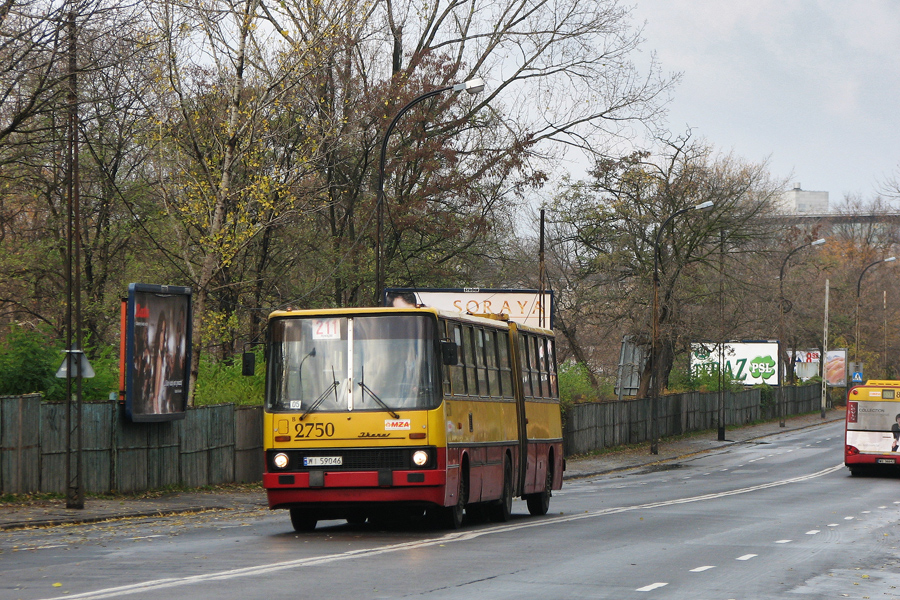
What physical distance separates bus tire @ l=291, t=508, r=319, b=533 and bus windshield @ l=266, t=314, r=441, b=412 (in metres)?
1.53

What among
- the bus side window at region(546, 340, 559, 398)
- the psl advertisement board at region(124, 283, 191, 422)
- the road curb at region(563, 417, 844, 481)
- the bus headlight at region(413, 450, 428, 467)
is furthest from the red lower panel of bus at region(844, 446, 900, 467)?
the bus headlight at region(413, 450, 428, 467)

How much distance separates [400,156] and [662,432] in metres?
22.0

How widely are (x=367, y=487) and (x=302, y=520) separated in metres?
1.57

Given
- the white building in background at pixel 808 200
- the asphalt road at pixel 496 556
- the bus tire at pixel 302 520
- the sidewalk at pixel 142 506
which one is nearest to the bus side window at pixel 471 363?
the asphalt road at pixel 496 556

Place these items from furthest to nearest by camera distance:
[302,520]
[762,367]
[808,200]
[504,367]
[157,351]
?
[808,200] → [762,367] → [157,351] → [504,367] → [302,520]

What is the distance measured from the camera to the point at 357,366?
15.8 m

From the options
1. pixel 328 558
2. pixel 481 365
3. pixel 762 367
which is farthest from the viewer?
pixel 762 367

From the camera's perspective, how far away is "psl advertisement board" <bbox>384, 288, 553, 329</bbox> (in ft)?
133

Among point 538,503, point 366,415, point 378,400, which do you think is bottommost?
point 538,503

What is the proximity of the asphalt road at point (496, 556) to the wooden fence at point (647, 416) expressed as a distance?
22214 mm

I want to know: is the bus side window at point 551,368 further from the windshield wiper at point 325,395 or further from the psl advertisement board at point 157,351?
the windshield wiper at point 325,395

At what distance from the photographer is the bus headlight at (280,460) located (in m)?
15.7

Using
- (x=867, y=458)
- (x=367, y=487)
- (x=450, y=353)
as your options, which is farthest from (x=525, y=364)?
(x=867, y=458)

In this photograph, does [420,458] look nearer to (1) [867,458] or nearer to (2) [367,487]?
(2) [367,487]
